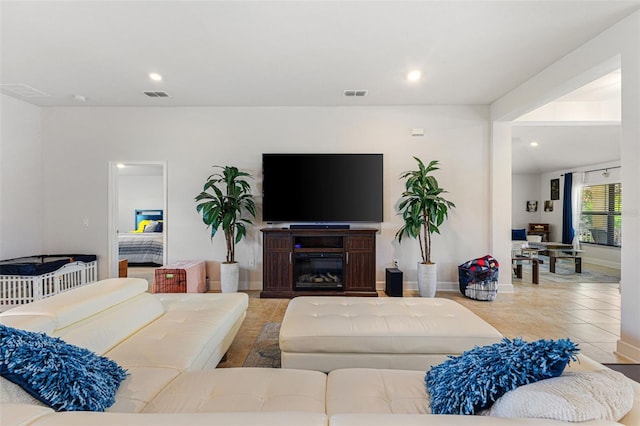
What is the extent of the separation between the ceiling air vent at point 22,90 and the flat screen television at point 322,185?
9.69 ft

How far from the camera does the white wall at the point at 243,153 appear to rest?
437 centimetres

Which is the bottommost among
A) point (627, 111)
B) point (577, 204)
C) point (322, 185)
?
point (577, 204)

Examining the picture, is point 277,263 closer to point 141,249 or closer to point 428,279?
point 428,279

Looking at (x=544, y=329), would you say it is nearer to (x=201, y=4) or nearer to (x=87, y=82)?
(x=201, y=4)

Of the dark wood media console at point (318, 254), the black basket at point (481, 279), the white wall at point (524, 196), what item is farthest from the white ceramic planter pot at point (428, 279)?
the white wall at point (524, 196)

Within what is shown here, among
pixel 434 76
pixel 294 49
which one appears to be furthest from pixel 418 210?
pixel 294 49

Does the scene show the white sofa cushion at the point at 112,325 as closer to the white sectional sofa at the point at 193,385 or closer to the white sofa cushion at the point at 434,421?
the white sectional sofa at the point at 193,385

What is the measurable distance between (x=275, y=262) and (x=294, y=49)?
2.51 metres

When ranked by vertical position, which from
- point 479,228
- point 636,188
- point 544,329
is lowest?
point 544,329

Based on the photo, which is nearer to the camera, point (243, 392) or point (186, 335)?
point (243, 392)

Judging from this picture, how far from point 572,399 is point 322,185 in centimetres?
363

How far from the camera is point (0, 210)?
395 centimetres

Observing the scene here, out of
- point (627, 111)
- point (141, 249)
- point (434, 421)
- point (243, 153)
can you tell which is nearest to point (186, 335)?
point (434, 421)

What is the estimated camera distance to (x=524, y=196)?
8758 mm
